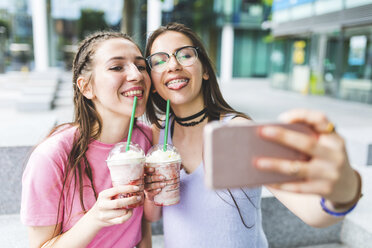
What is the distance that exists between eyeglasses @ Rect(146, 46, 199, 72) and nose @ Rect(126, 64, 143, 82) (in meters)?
0.16

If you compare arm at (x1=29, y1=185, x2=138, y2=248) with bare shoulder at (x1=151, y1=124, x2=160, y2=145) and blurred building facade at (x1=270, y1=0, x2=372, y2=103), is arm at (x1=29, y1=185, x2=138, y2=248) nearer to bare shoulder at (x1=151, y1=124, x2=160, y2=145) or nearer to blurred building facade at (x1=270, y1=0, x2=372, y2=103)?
bare shoulder at (x1=151, y1=124, x2=160, y2=145)

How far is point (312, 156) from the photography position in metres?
0.74

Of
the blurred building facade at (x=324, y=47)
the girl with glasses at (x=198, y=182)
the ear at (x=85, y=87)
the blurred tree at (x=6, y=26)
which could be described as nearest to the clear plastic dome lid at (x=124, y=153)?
the girl with glasses at (x=198, y=182)

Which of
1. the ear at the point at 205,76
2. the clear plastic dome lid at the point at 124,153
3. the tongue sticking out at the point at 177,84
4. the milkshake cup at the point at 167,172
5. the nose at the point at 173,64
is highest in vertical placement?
the nose at the point at 173,64

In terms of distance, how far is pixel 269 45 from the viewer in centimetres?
2283

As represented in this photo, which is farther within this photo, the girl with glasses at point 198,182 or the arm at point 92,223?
the arm at point 92,223

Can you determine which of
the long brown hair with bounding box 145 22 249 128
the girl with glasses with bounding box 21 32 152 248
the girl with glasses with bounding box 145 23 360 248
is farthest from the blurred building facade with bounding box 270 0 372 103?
the girl with glasses with bounding box 21 32 152 248

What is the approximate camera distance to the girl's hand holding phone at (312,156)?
71 cm

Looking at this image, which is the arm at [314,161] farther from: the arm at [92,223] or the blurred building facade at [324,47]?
the blurred building facade at [324,47]

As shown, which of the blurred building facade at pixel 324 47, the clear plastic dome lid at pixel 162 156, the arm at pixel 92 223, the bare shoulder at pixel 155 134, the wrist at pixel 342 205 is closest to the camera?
the wrist at pixel 342 205

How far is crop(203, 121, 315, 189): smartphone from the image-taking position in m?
0.69

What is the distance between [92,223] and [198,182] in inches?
21.8

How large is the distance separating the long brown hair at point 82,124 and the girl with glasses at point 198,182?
1.06 ft

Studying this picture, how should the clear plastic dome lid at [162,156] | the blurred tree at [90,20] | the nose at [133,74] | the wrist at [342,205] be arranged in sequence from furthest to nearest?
the blurred tree at [90,20], the nose at [133,74], the clear plastic dome lid at [162,156], the wrist at [342,205]
